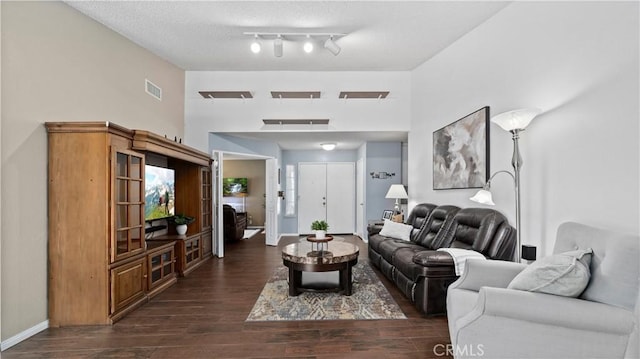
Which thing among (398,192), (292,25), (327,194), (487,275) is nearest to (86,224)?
(292,25)

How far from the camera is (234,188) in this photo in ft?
30.8

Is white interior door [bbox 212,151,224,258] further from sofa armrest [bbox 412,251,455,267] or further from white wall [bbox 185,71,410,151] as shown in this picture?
sofa armrest [bbox 412,251,455,267]

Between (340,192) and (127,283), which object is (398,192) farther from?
(127,283)

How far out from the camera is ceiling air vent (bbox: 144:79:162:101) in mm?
4040

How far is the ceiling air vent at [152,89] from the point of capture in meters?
4.04

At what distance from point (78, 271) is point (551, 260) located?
3644 mm

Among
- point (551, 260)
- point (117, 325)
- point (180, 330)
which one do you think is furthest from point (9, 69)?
point (551, 260)

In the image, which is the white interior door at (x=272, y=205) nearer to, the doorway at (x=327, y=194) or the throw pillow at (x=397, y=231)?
the doorway at (x=327, y=194)

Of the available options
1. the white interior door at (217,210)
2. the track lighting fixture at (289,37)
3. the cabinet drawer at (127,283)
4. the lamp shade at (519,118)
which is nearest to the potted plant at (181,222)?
the white interior door at (217,210)

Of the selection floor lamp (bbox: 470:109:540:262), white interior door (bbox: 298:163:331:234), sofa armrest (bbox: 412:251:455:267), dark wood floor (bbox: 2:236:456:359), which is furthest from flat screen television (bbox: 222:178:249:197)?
floor lamp (bbox: 470:109:540:262)

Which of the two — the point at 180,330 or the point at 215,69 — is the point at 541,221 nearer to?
the point at 180,330

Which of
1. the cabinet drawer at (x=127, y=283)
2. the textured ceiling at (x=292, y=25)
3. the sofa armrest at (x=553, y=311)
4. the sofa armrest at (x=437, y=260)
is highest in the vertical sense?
the textured ceiling at (x=292, y=25)

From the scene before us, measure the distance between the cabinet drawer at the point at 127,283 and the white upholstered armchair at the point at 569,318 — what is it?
286cm

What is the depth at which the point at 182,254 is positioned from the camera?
159 inches
